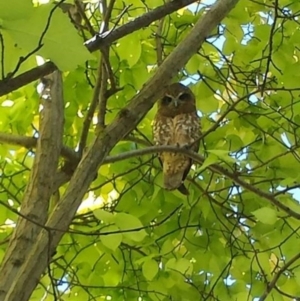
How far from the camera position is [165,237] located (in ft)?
6.05

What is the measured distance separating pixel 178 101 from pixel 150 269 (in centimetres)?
98

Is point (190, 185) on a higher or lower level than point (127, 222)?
higher

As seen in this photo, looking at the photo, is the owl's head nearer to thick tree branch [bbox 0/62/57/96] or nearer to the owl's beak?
the owl's beak

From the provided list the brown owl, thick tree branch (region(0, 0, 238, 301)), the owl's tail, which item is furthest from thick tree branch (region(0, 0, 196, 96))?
the brown owl

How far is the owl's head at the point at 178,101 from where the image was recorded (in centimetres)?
245

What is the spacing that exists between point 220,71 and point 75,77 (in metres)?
0.41

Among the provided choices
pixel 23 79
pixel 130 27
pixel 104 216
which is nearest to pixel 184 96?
pixel 104 216

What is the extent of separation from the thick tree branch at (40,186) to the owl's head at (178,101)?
923 millimetres

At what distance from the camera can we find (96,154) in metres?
1.20

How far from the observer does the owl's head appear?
2.45 meters

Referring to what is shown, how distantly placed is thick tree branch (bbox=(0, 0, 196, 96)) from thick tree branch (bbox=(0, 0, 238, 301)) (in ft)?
0.74

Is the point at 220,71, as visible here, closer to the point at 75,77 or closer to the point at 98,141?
the point at 75,77

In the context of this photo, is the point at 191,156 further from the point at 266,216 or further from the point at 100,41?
the point at 100,41

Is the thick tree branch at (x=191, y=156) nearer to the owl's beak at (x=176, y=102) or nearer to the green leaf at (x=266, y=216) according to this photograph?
the green leaf at (x=266, y=216)
